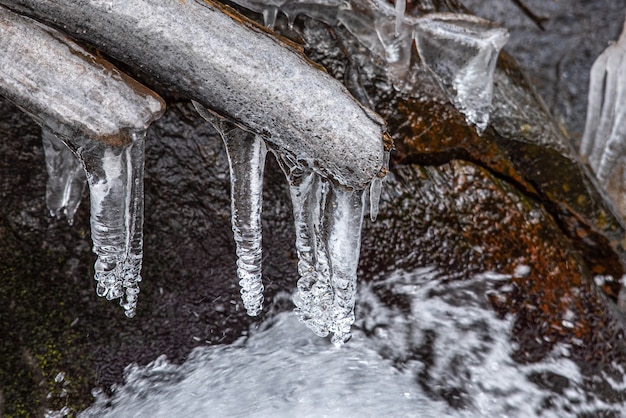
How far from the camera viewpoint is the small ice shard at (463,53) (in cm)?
209

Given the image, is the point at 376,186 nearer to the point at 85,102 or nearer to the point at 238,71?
the point at 238,71

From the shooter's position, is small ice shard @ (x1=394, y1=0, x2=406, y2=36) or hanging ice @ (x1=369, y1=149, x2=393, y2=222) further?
small ice shard @ (x1=394, y1=0, x2=406, y2=36)

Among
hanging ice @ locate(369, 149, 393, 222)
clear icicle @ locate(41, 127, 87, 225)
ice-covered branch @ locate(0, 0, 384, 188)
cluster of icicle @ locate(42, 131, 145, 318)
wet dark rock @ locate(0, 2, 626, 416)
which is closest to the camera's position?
ice-covered branch @ locate(0, 0, 384, 188)

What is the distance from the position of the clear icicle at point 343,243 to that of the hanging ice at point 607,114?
1925 millimetres

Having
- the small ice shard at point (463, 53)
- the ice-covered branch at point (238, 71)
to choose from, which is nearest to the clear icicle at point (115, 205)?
the ice-covered branch at point (238, 71)

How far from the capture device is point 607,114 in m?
3.06

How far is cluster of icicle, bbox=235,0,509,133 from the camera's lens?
6.58 feet

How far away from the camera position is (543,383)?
A: 6.87 ft

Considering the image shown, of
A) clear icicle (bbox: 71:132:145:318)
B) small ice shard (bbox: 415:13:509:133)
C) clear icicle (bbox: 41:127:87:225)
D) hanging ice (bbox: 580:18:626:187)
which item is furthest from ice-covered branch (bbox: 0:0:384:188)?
hanging ice (bbox: 580:18:626:187)

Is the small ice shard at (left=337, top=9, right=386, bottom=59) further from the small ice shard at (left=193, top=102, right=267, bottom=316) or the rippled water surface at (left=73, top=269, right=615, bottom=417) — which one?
the rippled water surface at (left=73, top=269, right=615, bottom=417)

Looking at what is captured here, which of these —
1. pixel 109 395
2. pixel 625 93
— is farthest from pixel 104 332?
pixel 625 93

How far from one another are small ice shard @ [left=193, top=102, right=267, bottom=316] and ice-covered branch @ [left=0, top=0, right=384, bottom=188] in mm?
124

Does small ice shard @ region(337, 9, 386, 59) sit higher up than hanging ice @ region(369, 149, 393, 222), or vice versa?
small ice shard @ region(337, 9, 386, 59)

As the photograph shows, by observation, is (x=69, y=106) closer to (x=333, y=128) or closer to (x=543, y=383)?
(x=333, y=128)
